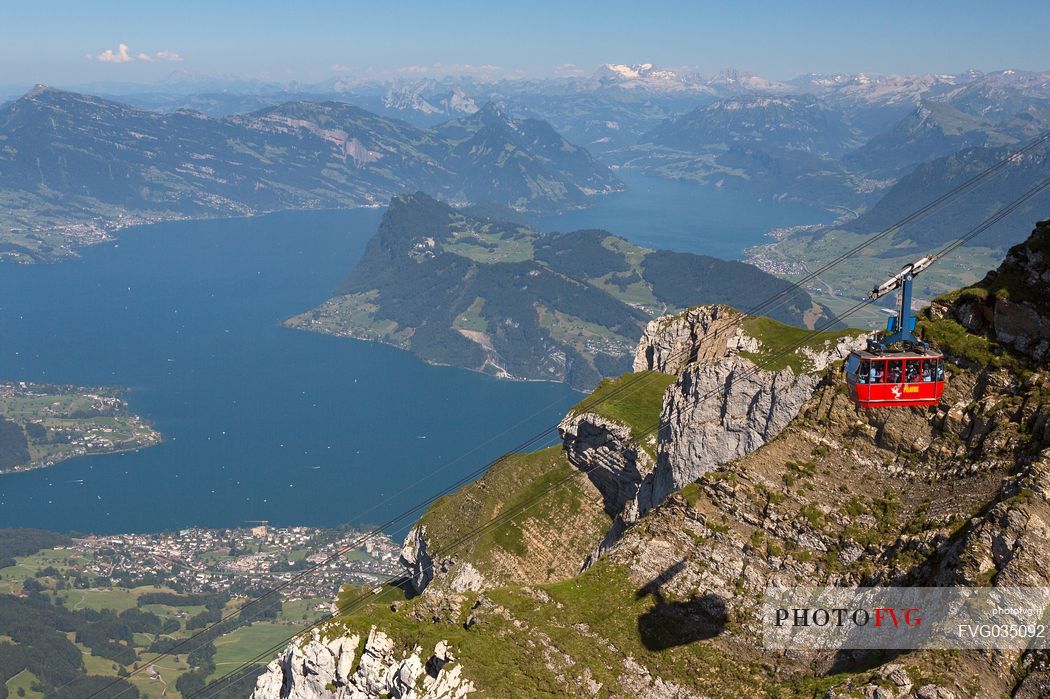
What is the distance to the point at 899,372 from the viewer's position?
31.1 metres

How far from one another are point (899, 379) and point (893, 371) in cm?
39

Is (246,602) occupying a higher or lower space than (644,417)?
lower

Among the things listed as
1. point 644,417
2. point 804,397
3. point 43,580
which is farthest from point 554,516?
point 43,580

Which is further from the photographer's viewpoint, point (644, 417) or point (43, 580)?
point (43, 580)

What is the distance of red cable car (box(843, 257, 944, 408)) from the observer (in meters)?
31.1

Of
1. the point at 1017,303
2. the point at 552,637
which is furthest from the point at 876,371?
the point at 552,637

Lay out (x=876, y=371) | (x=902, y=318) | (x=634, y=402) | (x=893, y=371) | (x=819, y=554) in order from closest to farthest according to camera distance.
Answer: (x=893, y=371) < (x=876, y=371) < (x=819, y=554) < (x=902, y=318) < (x=634, y=402)

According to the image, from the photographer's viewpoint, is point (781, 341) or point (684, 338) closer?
point (781, 341)

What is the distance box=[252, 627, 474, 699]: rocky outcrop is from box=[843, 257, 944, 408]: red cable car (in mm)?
16925

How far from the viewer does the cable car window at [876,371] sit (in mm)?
31095

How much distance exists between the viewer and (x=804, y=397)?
6144 cm

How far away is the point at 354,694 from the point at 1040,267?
97.5ft

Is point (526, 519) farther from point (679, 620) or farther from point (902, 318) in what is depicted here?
point (902, 318)

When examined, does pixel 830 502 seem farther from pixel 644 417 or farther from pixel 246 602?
pixel 246 602
